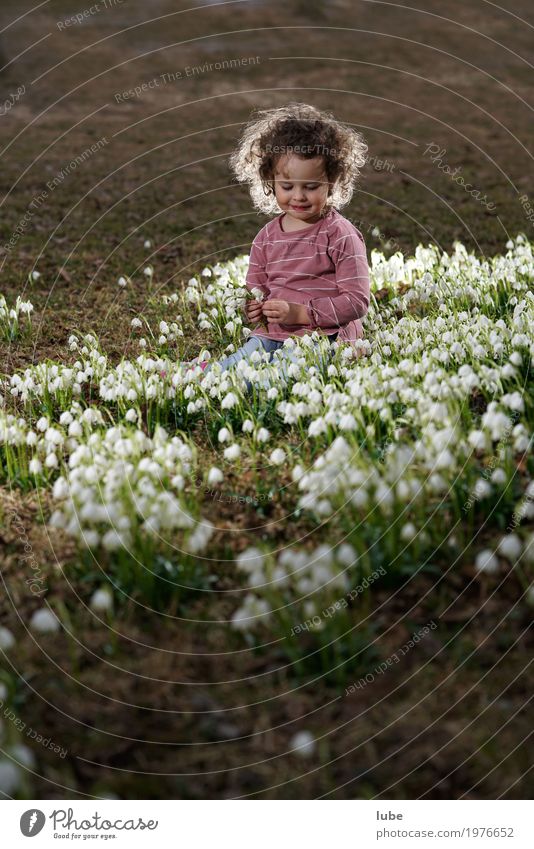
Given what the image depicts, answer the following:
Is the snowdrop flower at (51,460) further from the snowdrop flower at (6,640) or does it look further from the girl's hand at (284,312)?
the girl's hand at (284,312)

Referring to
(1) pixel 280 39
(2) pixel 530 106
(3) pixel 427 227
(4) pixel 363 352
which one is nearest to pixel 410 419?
(4) pixel 363 352

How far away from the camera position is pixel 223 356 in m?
5.80

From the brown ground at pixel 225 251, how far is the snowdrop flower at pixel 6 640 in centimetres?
7

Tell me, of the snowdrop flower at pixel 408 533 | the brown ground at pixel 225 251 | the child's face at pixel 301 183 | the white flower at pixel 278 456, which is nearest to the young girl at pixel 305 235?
the child's face at pixel 301 183

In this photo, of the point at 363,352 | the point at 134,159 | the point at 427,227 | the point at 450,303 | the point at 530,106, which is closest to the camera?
the point at 363,352

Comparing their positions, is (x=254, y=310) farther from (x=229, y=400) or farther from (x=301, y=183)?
(x=229, y=400)

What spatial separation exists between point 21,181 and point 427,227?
561 centimetres

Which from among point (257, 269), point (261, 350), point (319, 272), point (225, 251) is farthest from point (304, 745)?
point (225, 251)

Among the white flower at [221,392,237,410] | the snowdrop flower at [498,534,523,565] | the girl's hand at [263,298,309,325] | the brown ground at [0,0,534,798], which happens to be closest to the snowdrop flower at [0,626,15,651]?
the brown ground at [0,0,534,798]

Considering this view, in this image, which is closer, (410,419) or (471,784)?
(471,784)

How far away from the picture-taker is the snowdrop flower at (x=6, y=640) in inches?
125

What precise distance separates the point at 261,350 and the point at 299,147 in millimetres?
1314
